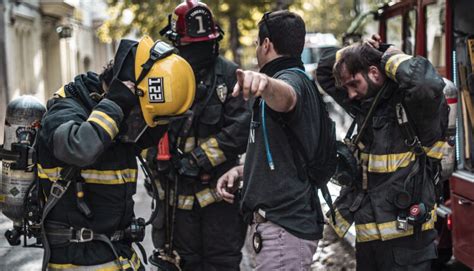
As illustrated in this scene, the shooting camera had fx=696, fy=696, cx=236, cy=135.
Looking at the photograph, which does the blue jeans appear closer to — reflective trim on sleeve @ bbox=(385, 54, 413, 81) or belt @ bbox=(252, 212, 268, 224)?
belt @ bbox=(252, 212, 268, 224)

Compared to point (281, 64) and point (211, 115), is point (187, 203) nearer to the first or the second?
point (211, 115)

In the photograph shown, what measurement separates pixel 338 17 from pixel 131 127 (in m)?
41.1

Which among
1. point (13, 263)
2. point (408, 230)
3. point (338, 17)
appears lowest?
point (13, 263)

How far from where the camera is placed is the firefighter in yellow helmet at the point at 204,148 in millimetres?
4445

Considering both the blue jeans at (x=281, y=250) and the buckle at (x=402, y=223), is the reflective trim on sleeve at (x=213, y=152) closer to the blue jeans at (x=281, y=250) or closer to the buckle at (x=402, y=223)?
the blue jeans at (x=281, y=250)

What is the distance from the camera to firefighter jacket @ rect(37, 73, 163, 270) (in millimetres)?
3068

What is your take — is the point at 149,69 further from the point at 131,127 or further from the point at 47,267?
the point at 47,267

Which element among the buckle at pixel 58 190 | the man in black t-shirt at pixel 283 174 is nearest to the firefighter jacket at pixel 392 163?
the man in black t-shirt at pixel 283 174

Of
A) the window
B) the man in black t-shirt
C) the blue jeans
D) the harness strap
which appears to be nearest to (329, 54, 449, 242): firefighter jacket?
the man in black t-shirt

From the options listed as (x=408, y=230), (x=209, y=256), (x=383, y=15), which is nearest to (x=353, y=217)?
(x=408, y=230)

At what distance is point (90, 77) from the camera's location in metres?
3.33

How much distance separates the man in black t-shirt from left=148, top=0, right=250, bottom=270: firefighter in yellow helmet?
106 cm

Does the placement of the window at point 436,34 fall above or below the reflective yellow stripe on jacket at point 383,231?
above

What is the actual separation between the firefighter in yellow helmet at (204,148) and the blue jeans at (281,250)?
3.92 feet
